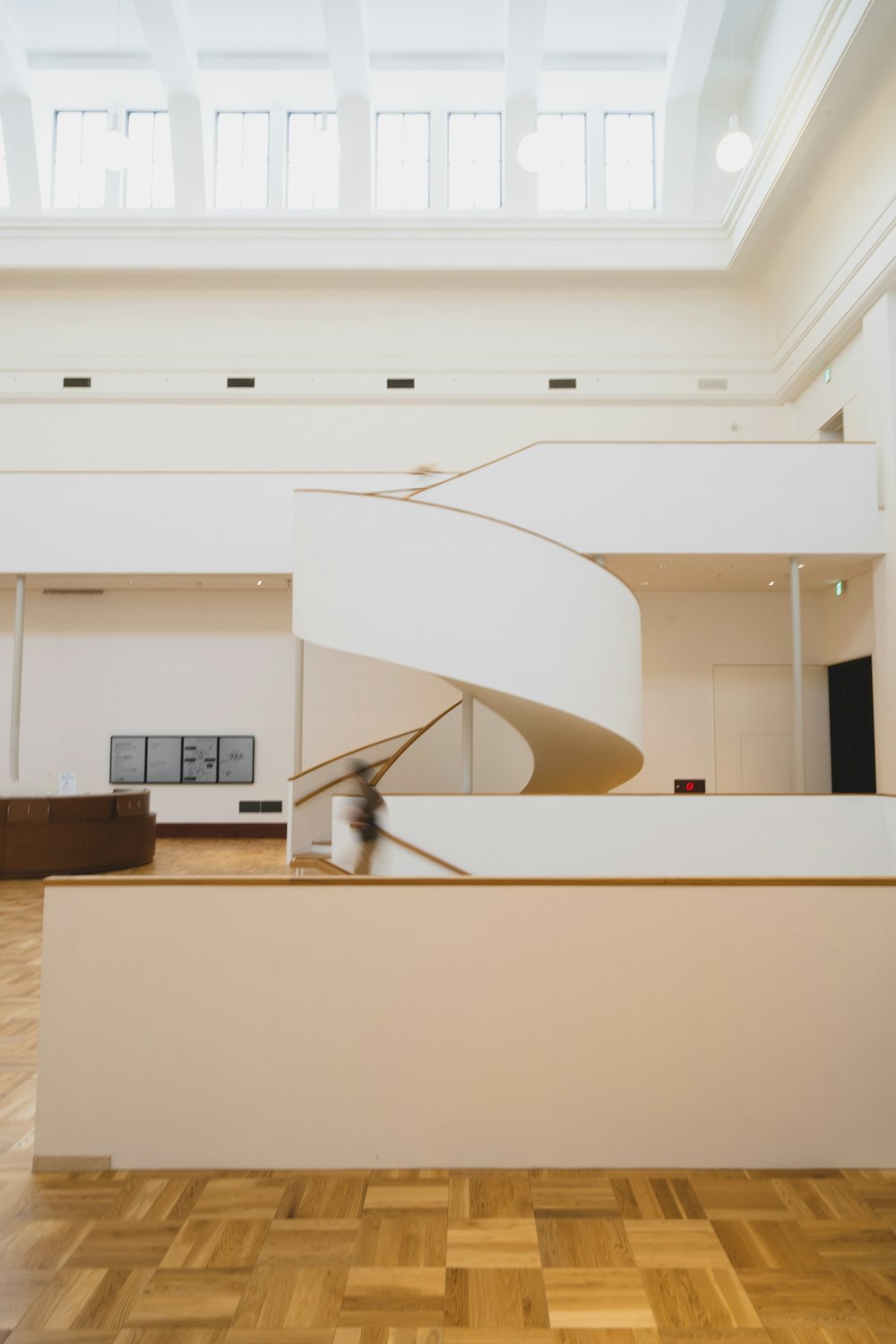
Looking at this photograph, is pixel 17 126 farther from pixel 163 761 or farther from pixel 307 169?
pixel 163 761

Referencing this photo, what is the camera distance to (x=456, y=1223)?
3148 millimetres

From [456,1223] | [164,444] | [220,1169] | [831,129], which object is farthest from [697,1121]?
[164,444]

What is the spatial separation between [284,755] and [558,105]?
966 centimetres

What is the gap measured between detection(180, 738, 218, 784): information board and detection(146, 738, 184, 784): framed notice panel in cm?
9

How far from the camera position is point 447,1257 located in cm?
296

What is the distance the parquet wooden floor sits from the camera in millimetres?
2623

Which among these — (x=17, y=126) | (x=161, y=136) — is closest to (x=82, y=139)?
(x=17, y=126)

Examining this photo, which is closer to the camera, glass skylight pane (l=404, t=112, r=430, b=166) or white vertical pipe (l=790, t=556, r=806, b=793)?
white vertical pipe (l=790, t=556, r=806, b=793)

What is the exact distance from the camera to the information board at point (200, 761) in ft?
43.9

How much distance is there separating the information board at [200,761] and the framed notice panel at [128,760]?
1.82 feet

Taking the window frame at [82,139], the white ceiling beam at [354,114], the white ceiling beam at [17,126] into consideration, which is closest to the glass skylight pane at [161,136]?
the window frame at [82,139]

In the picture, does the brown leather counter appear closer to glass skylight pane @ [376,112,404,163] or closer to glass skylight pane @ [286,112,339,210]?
glass skylight pane @ [286,112,339,210]

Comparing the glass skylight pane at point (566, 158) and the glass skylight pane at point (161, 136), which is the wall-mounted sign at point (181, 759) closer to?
the glass skylight pane at point (161, 136)

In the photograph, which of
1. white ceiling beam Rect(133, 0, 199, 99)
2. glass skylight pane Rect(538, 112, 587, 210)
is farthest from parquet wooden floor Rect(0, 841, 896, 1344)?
glass skylight pane Rect(538, 112, 587, 210)
